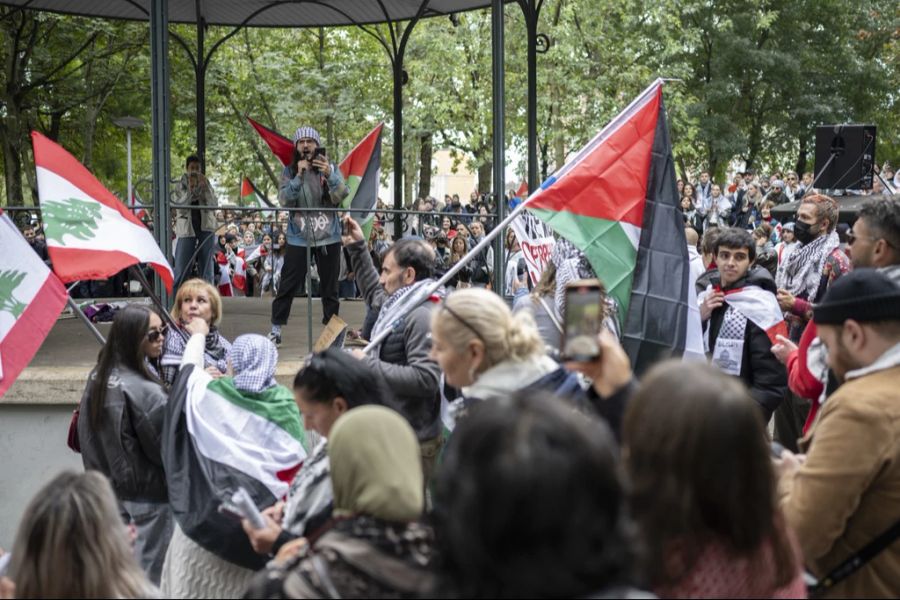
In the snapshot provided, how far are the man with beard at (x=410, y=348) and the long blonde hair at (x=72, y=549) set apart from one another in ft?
6.48

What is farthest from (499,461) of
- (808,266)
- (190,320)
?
(808,266)

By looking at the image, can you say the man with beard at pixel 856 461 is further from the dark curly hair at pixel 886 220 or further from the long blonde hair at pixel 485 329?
the dark curly hair at pixel 886 220

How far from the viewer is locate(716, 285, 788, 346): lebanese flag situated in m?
5.88

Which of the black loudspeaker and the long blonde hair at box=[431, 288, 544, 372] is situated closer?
the long blonde hair at box=[431, 288, 544, 372]

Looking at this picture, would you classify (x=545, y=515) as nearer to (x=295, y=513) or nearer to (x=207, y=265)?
(x=295, y=513)

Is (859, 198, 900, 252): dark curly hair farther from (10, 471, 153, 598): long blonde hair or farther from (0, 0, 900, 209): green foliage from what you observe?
(0, 0, 900, 209): green foliage

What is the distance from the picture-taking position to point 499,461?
2.05 metres

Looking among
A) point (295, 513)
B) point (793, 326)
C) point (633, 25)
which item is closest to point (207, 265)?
point (793, 326)

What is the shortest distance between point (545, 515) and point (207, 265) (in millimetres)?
9295

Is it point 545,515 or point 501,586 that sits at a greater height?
point 545,515

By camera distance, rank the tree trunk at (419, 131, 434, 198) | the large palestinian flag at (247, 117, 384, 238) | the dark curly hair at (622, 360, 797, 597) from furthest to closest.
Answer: the tree trunk at (419, 131, 434, 198)
the large palestinian flag at (247, 117, 384, 238)
the dark curly hair at (622, 360, 797, 597)

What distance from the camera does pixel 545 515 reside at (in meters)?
2.00

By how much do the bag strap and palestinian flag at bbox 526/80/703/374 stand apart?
219 cm

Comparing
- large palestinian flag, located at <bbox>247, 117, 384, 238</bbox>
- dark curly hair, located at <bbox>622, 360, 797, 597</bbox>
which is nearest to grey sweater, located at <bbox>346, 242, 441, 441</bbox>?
dark curly hair, located at <bbox>622, 360, 797, 597</bbox>
